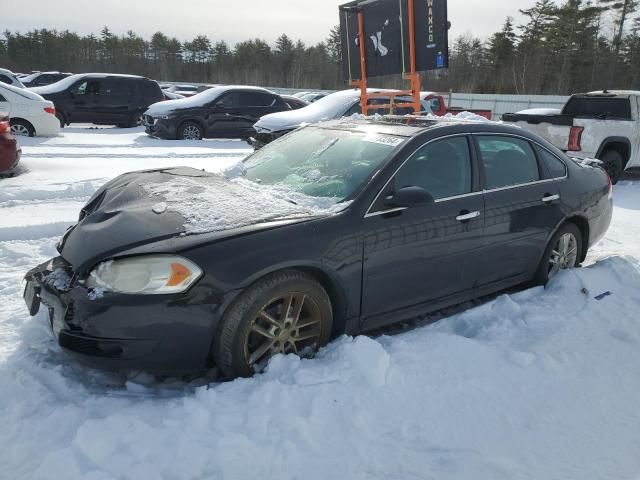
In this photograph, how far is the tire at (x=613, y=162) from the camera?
9562 millimetres

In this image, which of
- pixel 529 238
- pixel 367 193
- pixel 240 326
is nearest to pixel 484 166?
pixel 529 238

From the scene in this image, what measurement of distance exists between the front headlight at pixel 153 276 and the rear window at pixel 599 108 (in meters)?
9.63

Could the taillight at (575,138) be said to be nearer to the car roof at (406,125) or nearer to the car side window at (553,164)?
the car side window at (553,164)

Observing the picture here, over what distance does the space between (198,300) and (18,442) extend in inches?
39.3

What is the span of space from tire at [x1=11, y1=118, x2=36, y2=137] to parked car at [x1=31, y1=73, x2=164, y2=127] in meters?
2.95

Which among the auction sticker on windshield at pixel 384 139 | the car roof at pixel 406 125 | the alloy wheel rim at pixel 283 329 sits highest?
the car roof at pixel 406 125

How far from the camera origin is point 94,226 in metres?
3.00

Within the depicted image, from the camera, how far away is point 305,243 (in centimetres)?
286

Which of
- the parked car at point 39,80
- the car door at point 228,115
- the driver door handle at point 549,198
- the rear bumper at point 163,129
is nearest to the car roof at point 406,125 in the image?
the driver door handle at point 549,198

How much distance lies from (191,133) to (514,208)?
424 inches

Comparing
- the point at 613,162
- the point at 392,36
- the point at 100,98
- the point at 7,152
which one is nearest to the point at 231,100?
the point at 100,98

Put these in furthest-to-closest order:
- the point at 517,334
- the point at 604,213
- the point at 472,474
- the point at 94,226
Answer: the point at 604,213 < the point at 517,334 < the point at 94,226 < the point at 472,474

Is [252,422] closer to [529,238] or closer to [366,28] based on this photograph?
[529,238]

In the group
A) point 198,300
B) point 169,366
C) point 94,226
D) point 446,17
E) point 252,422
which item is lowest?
point 252,422
